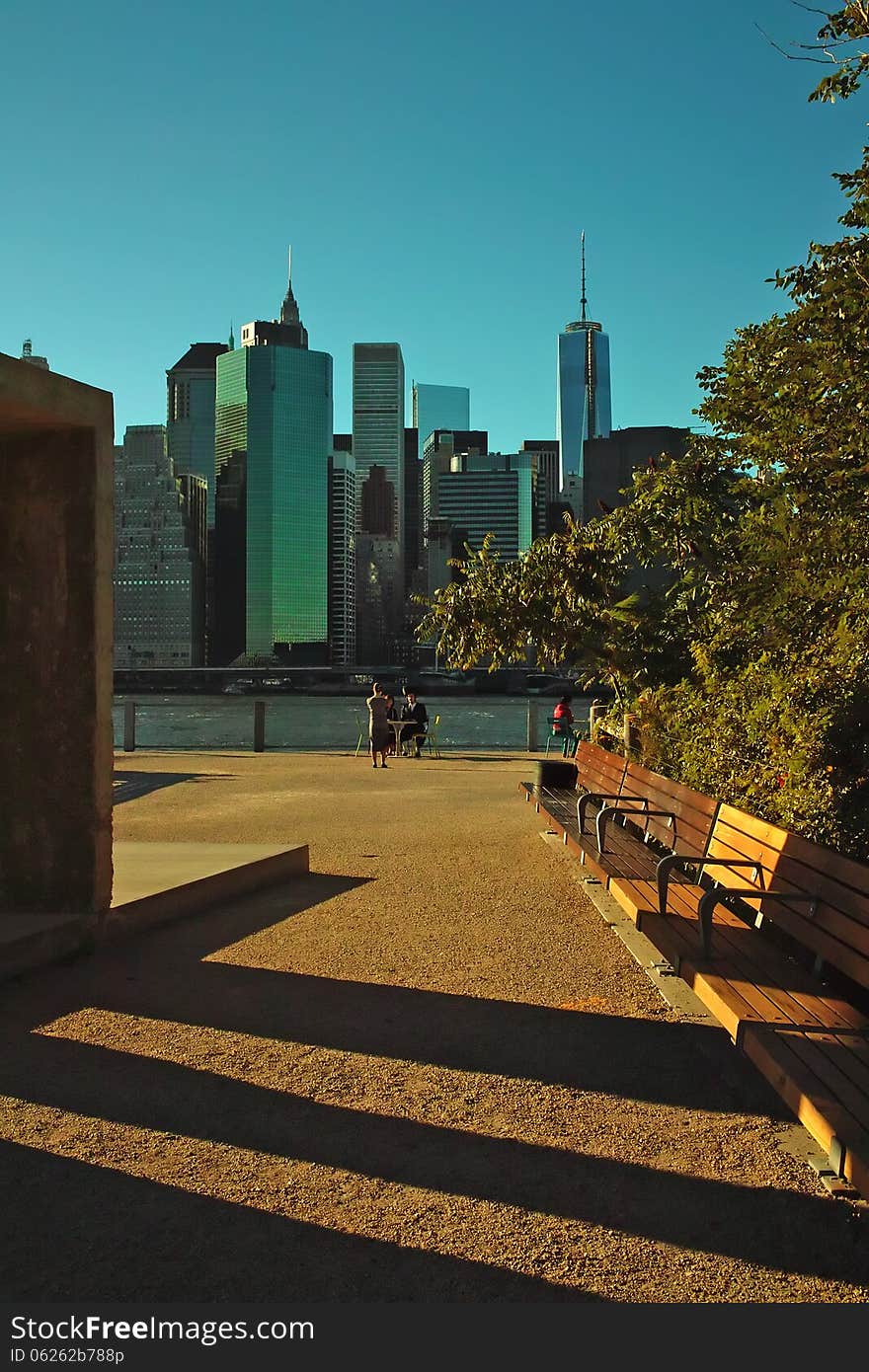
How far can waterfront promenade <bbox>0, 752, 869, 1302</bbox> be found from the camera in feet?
10.2

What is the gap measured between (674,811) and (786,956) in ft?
8.86

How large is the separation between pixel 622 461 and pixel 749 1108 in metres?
19.3

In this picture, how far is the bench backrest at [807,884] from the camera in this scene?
4375mm

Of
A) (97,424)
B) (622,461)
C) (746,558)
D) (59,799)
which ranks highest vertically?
(622,461)

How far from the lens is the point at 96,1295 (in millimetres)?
2938

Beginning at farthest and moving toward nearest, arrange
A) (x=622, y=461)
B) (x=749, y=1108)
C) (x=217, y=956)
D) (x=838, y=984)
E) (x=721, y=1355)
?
(x=622, y=461), (x=217, y=956), (x=838, y=984), (x=749, y=1108), (x=721, y=1355)

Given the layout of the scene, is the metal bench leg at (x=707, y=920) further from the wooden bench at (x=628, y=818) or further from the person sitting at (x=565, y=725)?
the person sitting at (x=565, y=725)

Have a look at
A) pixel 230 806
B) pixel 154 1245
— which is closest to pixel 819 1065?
pixel 154 1245

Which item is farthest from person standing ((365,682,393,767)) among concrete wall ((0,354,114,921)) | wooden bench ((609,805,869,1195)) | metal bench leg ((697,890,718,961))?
metal bench leg ((697,890,718,961))

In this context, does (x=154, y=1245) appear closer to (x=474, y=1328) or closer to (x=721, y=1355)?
(x=474, y=1328)

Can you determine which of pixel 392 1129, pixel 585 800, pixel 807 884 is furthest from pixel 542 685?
pixel 392 1129

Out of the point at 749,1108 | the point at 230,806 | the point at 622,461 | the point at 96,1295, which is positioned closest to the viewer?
the point at 96,1295

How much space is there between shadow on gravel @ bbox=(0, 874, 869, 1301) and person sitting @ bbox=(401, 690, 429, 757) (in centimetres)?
1736

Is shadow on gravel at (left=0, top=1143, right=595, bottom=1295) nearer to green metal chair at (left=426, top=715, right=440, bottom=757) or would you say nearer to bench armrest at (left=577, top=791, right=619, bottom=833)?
bench armrest at (left=577, top=791, right=619, bottom=833)
